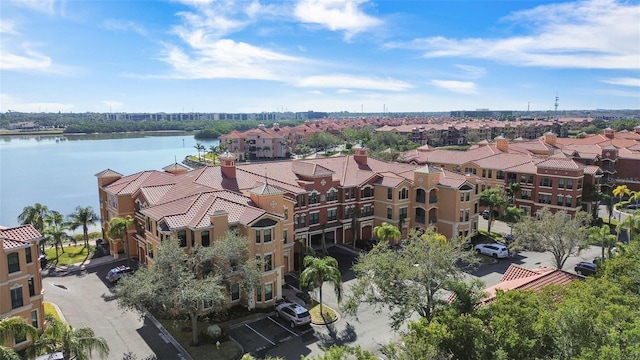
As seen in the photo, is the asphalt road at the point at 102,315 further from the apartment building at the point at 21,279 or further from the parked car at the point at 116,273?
the apartment building at the point at 21,279

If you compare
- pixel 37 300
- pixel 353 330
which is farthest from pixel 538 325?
pixel 37 300

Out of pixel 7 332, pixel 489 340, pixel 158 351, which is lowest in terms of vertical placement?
pixel 158 351

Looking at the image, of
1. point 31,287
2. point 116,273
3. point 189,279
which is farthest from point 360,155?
point 31,287

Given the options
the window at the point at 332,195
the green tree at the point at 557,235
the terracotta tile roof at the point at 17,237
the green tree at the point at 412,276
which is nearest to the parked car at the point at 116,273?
the terracotta tile roof at the point at 17,237

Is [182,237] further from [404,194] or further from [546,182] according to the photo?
[546,182]

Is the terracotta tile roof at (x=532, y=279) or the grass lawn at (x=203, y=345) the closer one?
the terracotta tile roof at (x=532, y=279)

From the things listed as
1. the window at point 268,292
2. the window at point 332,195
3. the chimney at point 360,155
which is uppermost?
the chimney at point 360,155

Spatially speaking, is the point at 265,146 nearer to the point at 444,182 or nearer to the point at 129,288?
the point at 444,182
